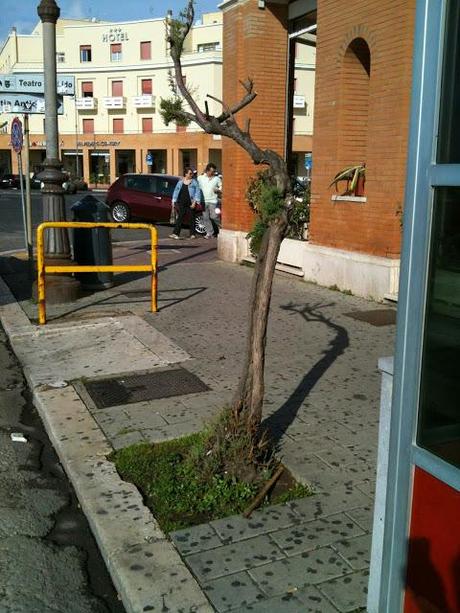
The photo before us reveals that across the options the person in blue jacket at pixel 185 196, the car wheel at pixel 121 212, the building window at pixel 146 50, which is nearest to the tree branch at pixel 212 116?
the person in blue jacket at pixel 185 196

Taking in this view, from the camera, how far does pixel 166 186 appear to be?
69.0ft

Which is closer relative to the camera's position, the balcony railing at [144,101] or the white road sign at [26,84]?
the white road sign at [26,84]

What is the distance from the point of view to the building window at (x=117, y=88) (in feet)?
199

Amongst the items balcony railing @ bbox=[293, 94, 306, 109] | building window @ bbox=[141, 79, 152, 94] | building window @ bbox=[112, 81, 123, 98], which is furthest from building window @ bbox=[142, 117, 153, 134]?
balcony railing @ bbox=[293, 94, 306, 109]

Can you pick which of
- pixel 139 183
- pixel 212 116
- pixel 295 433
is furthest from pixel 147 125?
pixel 212 116

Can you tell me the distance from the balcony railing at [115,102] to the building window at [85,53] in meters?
5.59

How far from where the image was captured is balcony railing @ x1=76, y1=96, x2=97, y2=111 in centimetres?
6078

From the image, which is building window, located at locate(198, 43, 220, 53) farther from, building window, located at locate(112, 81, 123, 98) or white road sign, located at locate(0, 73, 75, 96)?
white road sign, located at locate(0, 73, 75, 96)

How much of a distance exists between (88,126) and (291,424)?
6281cm

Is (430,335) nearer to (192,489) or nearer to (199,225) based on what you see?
(192,489)

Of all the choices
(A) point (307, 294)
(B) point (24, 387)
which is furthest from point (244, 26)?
(B) point (24, 387)

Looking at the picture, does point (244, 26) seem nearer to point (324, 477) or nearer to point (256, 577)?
point (324, 477)

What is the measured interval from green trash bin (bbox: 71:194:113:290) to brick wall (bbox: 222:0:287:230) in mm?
3463

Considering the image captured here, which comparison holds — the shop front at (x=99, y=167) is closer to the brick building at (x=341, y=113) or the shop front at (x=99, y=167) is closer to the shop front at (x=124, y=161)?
the shop front at (x=124, y=161)
